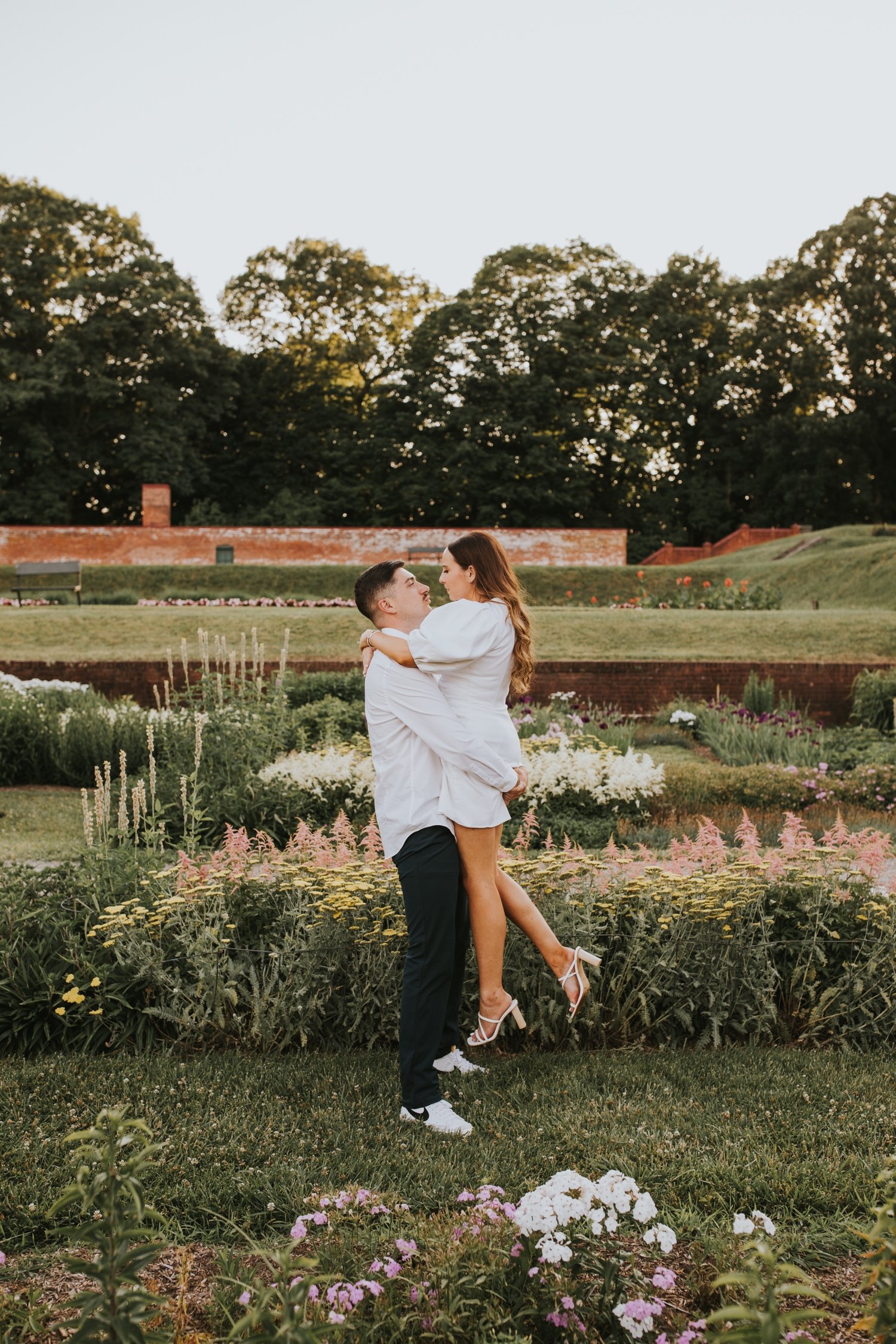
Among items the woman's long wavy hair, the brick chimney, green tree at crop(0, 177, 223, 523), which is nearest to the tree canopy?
green tree at crop(0, 177, 223, 523)

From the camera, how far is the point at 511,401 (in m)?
36.2

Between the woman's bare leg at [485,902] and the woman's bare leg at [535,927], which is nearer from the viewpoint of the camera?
the woman's bare leg at [485,902]

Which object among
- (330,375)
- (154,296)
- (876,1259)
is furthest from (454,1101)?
(330,375)

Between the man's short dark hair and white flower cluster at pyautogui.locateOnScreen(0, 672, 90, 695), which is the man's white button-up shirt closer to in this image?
the man's short dark hair

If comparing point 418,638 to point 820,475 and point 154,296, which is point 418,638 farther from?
point 820,475

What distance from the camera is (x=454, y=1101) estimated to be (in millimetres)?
3340

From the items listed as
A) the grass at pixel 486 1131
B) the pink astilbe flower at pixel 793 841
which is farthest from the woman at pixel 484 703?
the pink astilbe flower at pixel 793 841

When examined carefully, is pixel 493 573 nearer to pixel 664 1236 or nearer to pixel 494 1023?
pixel 494 1023

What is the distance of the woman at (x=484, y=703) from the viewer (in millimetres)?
3186

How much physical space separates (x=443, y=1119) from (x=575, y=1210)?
100cm

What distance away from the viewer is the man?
3096mm

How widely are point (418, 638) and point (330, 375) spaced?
36896mm

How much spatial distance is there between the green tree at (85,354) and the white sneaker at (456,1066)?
3158 cm

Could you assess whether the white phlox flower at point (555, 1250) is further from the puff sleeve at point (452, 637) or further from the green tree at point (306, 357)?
the green tree at point (306, 357)
